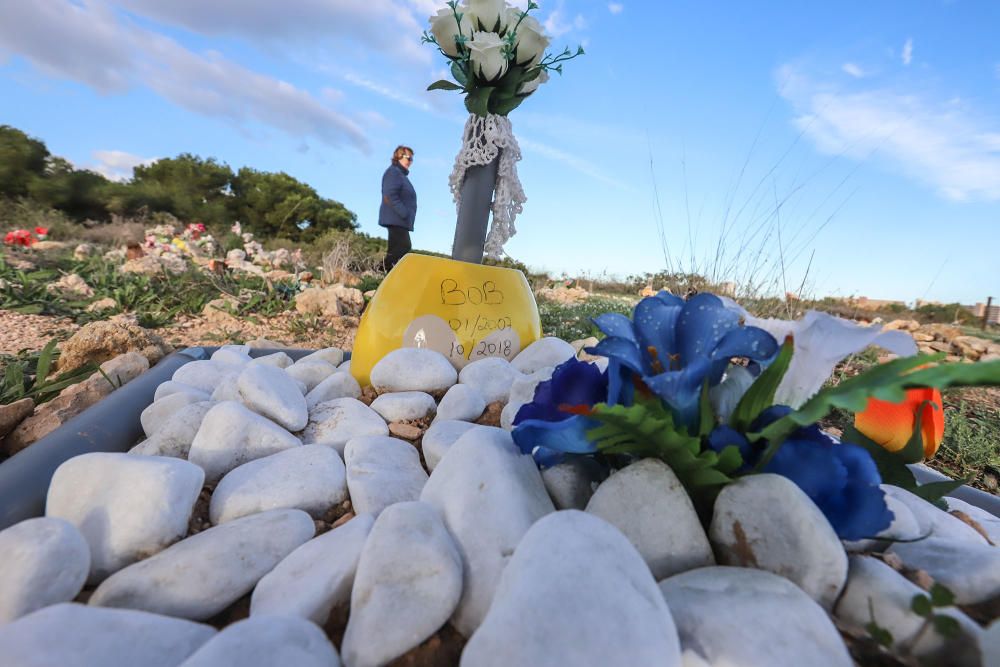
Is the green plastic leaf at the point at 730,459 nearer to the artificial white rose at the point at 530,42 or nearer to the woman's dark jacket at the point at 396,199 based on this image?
the artificial white rose at the point at 530,42

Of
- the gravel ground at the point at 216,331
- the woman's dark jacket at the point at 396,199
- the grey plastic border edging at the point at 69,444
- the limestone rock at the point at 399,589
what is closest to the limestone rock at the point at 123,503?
the grey plastic border edging at the point at 69,444

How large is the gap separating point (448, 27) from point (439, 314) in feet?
3.38

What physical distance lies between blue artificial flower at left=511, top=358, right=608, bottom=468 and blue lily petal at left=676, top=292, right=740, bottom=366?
14 cm

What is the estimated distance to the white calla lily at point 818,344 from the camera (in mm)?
745

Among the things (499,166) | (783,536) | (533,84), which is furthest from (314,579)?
(533,84)

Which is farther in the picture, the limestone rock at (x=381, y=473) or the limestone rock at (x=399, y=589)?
the limestone rock at (x=381, y=473)

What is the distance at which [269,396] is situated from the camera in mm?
1405

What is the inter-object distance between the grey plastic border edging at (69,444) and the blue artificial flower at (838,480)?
133 centimetres

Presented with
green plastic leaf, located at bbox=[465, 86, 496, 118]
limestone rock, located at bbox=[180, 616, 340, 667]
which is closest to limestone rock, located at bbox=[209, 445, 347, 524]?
limestone rock, located at bbox=[180, 616, 340, 667]

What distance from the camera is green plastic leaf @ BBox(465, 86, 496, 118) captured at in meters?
1.98

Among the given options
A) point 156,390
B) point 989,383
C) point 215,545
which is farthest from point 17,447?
point 989,383

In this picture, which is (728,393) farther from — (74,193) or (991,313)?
(74,193)

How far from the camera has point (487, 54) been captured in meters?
1.87

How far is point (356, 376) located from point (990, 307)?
17.0 metres
